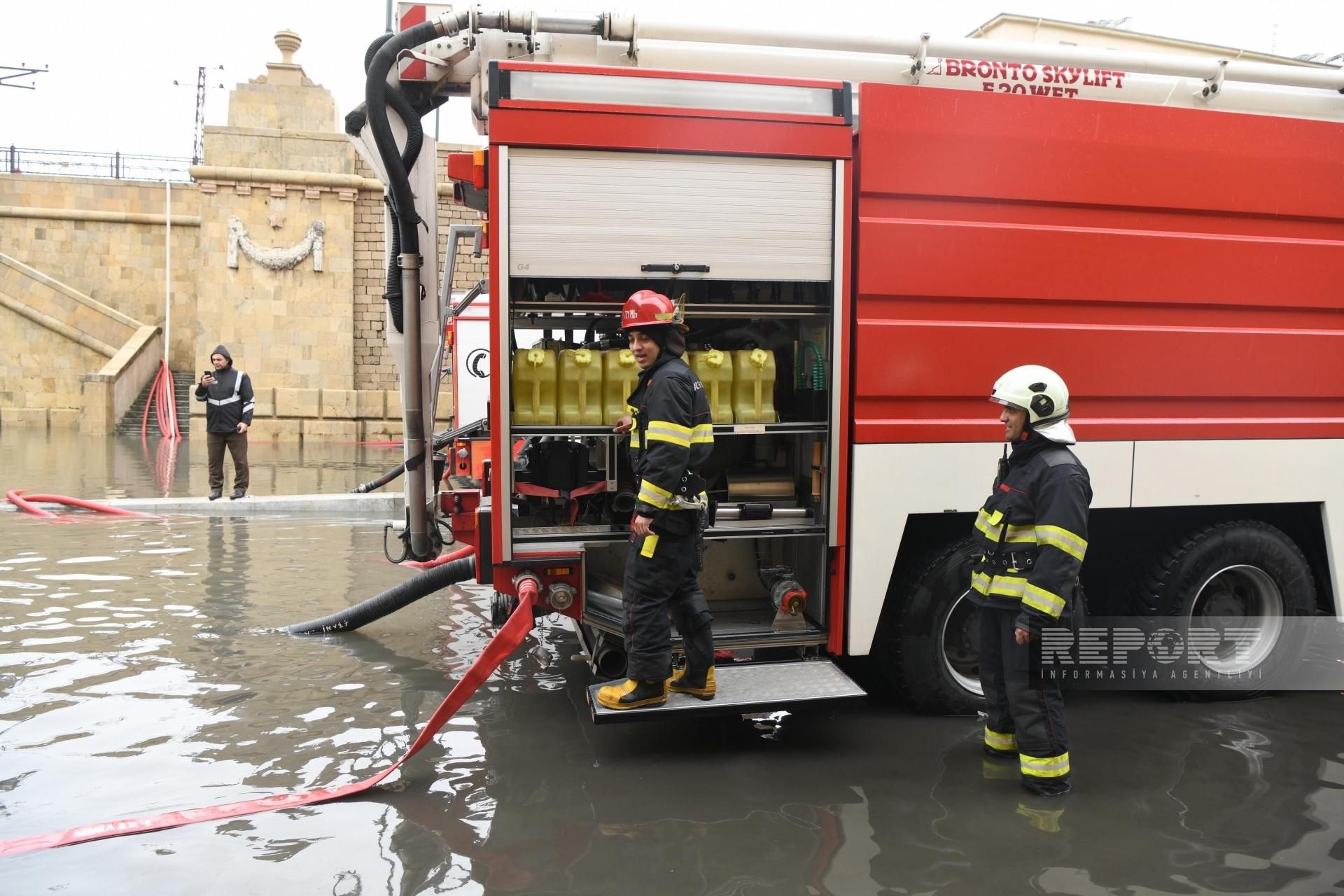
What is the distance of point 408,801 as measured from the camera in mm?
3871

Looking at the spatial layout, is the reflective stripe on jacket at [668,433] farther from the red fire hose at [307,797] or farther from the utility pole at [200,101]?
the utility pole at [200,101]

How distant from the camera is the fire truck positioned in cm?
438

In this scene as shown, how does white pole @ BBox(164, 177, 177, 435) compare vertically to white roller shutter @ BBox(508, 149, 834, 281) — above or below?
above

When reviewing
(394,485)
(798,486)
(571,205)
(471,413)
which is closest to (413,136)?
(571,205)

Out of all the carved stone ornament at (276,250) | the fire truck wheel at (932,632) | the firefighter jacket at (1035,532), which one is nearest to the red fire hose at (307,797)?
the fire truck wheel at (932,632)

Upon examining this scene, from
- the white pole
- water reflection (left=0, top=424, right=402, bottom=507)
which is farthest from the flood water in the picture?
the white pole

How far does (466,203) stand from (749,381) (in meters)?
1.66

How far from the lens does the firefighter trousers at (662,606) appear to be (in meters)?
4.22

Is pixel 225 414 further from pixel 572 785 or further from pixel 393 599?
pixel 572 785

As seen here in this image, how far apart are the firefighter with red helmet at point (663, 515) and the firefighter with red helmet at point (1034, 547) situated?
1.22m

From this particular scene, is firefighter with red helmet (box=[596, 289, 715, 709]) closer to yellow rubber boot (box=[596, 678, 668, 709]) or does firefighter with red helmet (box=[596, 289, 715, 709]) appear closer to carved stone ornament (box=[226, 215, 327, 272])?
yellow rubber boot (box=[596, 678, 668, 709])

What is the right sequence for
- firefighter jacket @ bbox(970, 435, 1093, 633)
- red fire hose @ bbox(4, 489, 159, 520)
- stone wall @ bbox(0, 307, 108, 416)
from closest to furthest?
firefighter jacket @ bbox(970, 435, 1093, 633)
red fire hose @ bbox(4, 489, 159, 520)
stone wall @ bbox(0, 307, 108, 416)

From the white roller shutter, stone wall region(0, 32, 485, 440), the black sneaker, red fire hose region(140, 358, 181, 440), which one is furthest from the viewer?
stone wall region(0, 32, 485, 440)

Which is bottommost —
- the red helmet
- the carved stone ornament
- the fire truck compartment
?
the fire truck compartment
